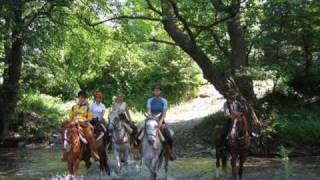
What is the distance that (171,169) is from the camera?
1723cm

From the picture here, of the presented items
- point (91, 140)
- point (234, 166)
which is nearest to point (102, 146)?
point (91, 140)

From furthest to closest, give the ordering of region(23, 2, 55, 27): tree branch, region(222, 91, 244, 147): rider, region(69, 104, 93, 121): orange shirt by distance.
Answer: region(23, 2, 55, 27): tree branch < region(222, 91, 244, 147): rider < region(69, 104, 93, 121): orange shirt

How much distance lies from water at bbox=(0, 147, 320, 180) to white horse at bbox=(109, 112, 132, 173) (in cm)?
72

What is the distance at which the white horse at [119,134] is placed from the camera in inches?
607

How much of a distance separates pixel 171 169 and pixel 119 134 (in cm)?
267

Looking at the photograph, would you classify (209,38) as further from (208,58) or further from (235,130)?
(235,130)

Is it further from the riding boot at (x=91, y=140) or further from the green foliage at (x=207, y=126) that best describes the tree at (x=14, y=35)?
the green foliage at (x=207, y=126)

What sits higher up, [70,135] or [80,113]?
[80,113]

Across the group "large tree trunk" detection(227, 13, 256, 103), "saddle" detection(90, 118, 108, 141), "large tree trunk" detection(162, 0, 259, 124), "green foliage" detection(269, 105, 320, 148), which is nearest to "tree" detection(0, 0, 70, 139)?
"large tree trunk" detection(162, 0, 259, 124)

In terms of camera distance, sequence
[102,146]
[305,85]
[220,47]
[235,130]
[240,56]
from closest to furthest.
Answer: [235,130], [102,146], [240,56], [220,47], [305,85]

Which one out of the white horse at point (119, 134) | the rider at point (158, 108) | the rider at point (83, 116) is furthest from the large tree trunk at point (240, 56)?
the rider at point (83, 116)

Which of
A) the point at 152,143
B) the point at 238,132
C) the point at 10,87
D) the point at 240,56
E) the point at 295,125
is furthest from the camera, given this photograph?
the point at 10,87

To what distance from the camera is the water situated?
607 inches

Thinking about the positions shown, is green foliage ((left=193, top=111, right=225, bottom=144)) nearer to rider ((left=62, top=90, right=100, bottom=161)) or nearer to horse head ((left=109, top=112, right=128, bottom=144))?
horse head ((left=109, top=112, right=128, bottom=144))
